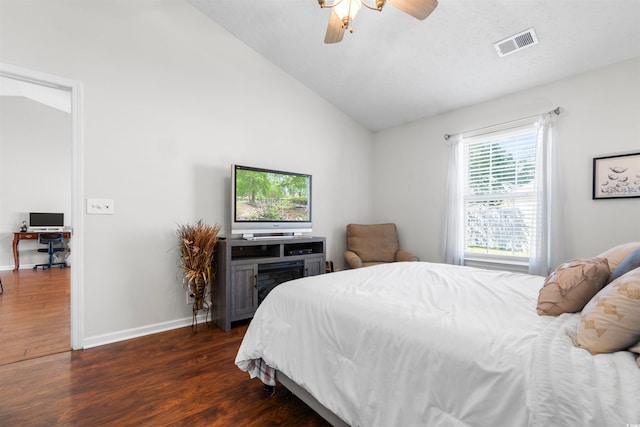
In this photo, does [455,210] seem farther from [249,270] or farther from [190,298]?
[190,298]

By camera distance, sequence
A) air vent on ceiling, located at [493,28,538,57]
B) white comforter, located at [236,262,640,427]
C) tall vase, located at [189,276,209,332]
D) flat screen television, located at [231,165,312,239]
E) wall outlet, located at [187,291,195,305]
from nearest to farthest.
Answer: white comforter, located at [236,262,640,427]
air vent on ceiling, located at [493,28,538,57]
tall vase, located at [189,276,209,332]
wall outlet, located at [187,291,195,305]
flat screen television, located at [231,165,312,239]

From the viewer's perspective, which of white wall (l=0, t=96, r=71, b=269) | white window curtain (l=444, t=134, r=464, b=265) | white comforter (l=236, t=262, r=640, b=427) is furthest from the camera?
white wall (l=0, t=96, r=71, b=269)

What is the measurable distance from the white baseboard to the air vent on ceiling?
388 cm

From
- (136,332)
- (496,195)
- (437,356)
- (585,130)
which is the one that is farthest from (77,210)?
(585,130)

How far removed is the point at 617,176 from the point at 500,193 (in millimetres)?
981

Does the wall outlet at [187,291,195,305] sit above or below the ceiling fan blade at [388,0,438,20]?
below

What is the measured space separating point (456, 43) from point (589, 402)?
300cm

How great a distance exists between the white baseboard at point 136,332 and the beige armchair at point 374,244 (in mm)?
2068

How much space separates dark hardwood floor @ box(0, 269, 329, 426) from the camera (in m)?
1.52

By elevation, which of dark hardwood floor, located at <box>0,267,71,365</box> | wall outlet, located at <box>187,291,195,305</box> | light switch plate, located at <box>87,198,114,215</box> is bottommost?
dark hardwood floor, located at <box>0,267,71,365</box>

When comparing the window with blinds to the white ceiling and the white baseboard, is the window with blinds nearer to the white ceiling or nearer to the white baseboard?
the white ceiling

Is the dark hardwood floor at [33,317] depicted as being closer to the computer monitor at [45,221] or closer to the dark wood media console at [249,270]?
the dark wood media console at [249,270]

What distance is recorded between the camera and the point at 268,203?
3.21 meters

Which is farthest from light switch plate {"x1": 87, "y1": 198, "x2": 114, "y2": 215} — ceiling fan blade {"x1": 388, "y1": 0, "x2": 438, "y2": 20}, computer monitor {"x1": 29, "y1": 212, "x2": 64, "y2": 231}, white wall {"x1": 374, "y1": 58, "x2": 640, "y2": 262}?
computer monitor {"x1": 29, "y1": 212, "x2": 64, "y2": 231}
